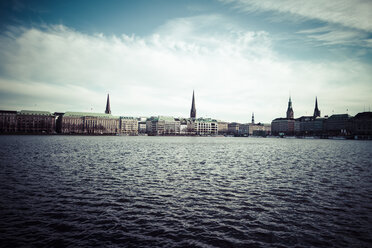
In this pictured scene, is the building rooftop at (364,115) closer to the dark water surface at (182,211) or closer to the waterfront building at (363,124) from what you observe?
the waterfront building at (363,124)

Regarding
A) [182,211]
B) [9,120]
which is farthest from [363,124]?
[9,120]

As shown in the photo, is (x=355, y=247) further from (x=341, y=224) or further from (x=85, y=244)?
(x=85, y=244)

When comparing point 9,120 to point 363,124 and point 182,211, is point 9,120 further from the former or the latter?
point 363,124

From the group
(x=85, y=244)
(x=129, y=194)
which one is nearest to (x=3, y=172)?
(x=129, y=194)

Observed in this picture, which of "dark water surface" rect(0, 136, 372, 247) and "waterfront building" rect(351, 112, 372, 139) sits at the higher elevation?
"waterfront building" rect(351, 112, 372, 139)

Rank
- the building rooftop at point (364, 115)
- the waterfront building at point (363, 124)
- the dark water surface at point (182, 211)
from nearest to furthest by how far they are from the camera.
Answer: the dark water surface at point (182, 211), the waterfront building at point (363, 124), the building rooftop at point (364, 115)

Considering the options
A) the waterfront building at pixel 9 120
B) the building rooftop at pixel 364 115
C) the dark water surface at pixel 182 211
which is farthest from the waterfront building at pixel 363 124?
the waterfront building at pixel 9 120

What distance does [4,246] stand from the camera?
32.3 feet

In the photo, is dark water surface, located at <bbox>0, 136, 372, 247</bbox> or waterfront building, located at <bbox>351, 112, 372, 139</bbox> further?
waterfront building, located at <bbox>351, 112, 372, 139</bbox>

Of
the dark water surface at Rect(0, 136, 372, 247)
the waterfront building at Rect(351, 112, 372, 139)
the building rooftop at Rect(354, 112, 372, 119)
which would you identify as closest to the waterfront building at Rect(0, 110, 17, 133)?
the dark water surface at Rect(0, 136, 372, 247)

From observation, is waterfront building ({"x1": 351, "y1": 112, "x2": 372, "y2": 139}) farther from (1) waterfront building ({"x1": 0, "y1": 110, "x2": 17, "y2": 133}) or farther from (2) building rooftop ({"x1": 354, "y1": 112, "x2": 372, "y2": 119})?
(1) waterfront building ({"x1": 0, "y1": 110, "x2": 17, "y2": 133})

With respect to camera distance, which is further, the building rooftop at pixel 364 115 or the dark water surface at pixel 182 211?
the building rooftop at pixel 364 115

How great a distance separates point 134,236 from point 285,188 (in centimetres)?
1465

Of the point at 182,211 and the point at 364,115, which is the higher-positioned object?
the point at 364,115
